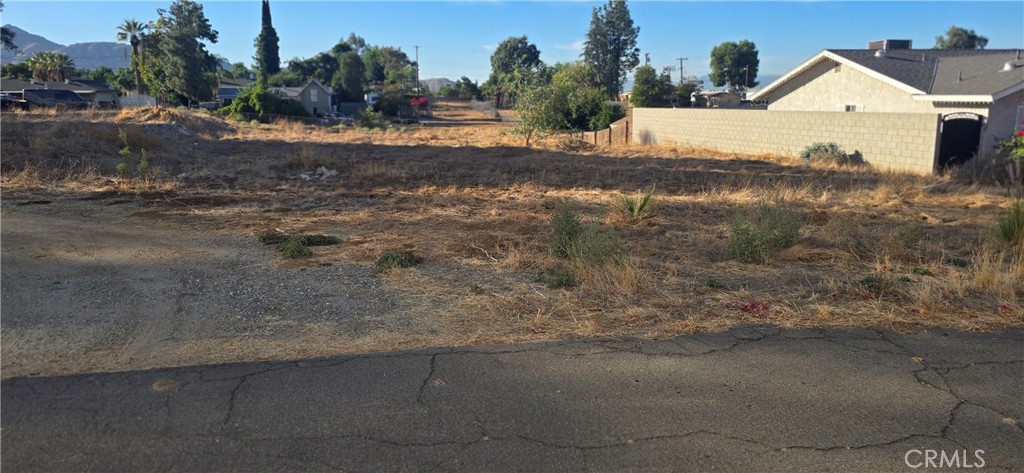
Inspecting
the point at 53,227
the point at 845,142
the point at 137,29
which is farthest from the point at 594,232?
the point at 137,29

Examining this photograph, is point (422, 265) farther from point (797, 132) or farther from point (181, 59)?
point (181, 59)

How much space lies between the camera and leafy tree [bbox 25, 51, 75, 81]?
2918 inches

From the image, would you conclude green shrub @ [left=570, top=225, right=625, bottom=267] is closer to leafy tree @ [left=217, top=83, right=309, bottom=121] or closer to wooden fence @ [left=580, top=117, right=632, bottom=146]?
wooden fence @ [left=580, top=117, right=632, bottom=146]

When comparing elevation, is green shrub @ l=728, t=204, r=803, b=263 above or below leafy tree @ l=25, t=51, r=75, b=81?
below

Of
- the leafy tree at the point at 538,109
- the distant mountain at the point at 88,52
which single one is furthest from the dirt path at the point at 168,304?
the distant mountain at the point at 88,52

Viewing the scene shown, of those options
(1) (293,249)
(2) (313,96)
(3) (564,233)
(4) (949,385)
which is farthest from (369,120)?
(4) (949,385)

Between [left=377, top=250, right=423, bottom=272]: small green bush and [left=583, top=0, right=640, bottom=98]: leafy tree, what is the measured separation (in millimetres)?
77073

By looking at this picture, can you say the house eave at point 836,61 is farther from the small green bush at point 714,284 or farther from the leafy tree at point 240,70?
the leafy tree at point 240,70

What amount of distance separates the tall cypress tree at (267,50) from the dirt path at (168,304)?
3662 inches

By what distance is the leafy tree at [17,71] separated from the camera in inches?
2638

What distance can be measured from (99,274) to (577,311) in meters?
5.47

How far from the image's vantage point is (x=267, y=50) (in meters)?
98.2

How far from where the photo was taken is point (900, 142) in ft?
73.6

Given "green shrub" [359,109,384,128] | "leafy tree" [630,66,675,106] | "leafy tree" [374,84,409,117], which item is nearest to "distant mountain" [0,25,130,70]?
"leafy tree" [374,84,409,117]
